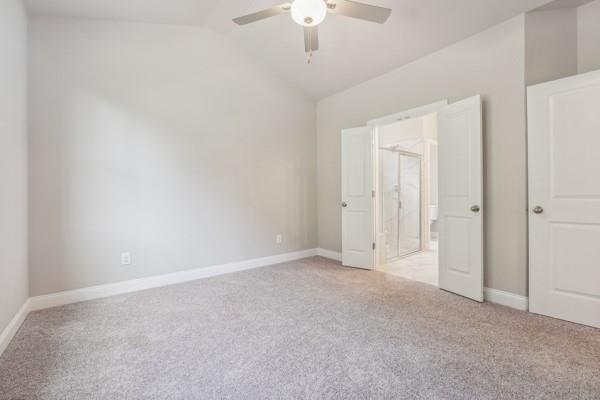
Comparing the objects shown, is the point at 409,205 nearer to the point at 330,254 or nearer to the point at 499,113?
the point at 330,254

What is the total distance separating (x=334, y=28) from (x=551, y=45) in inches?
82.6

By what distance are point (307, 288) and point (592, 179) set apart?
2712 millimetres

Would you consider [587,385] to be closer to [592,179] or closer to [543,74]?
[592,179]

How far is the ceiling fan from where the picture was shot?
196 cm

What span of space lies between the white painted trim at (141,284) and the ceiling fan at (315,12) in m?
2.87

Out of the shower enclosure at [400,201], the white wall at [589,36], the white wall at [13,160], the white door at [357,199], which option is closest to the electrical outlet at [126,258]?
the white wall at [13,160]

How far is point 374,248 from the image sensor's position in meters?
4.09

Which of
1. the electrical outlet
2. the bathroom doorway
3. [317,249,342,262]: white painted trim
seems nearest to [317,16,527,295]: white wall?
the bathroom doorway

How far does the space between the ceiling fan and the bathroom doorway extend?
212 cm

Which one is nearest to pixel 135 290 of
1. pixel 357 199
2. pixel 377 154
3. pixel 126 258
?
pixel 126 258

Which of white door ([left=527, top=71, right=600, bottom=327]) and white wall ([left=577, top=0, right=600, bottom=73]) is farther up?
white wall ([left=577, top=0, right=600, bottom=73])

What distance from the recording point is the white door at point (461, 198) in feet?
9.34

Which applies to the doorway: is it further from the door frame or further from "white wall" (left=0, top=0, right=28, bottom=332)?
"white wall" (left=0, top=0, right=28, bottom=332)

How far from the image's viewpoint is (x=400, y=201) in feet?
16.9
